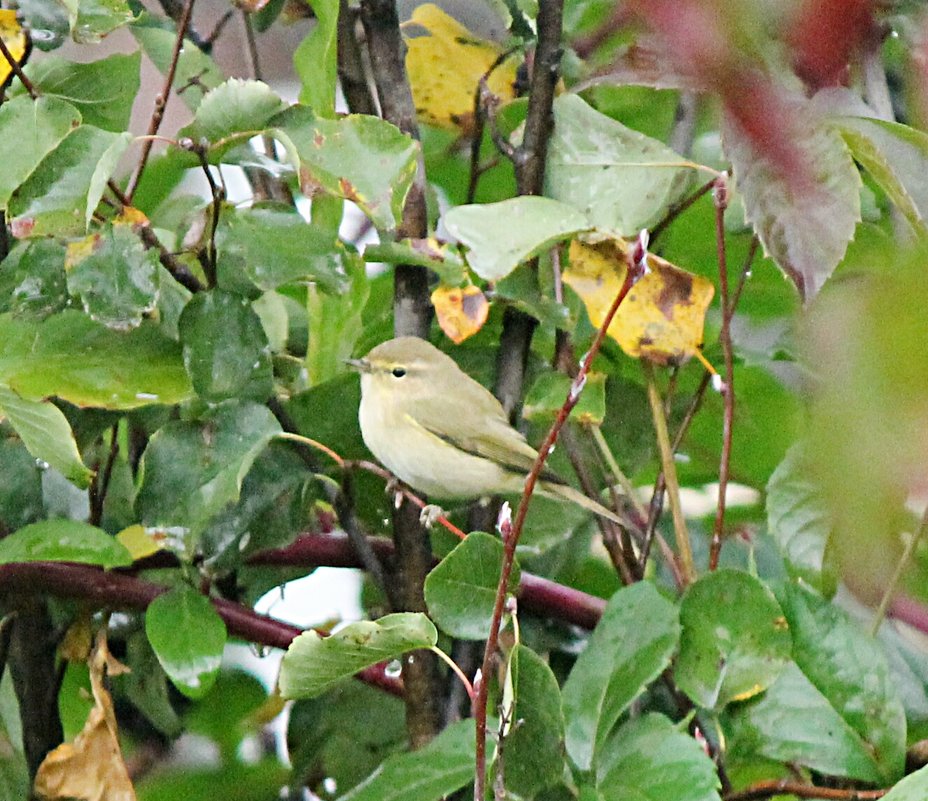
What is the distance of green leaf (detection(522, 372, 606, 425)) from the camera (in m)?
1.11

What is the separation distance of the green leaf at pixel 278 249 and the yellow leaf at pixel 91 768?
40 centimetres

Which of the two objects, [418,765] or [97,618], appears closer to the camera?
[418,765]

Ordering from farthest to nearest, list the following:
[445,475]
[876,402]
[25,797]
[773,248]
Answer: [445,475] < [25,797] < [773,248] < [876,402]

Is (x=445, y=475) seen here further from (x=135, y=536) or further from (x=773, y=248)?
(x=773, y=248)

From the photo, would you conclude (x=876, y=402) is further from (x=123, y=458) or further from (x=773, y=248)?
(x=123, y=458)

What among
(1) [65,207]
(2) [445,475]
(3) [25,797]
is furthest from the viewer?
(2) [445,475]

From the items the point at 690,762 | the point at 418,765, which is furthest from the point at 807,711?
the point at 418,765

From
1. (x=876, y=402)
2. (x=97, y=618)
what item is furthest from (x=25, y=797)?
(x=876, y=402)

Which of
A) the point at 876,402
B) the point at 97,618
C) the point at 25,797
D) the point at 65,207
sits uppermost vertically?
the point at 876,402

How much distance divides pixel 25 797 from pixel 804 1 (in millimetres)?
1134

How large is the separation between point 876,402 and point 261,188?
1.03 metres

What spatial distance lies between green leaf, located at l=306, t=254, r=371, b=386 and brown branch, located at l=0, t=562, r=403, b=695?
237 mm

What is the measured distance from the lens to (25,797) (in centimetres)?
122

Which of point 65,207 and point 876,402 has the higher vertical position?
point 876,402
